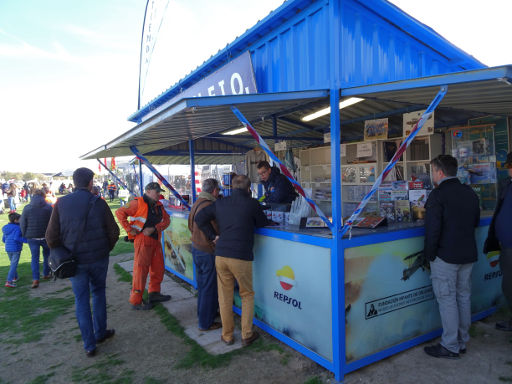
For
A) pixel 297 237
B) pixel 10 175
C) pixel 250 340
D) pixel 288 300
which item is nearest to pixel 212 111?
pixel 297 237

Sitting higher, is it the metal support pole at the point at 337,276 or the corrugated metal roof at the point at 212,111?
the corrugated metal roof at the point at 212,111

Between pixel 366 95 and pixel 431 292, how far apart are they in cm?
208

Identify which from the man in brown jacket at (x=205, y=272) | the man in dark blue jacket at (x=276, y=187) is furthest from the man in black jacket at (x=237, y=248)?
the man in dark blue jacket at (x=276, y=187)

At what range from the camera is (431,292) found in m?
3.43

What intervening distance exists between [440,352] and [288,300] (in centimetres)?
144

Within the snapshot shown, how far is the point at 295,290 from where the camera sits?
3.28 meters

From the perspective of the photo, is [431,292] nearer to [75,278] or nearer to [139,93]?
[75,278]

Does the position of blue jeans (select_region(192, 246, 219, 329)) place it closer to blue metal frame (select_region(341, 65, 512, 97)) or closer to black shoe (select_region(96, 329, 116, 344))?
black shoe (select_region(96, 329, 116, 344))

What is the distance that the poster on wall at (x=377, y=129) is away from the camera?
4294mm

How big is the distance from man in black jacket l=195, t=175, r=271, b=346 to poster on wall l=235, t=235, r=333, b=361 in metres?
0.26

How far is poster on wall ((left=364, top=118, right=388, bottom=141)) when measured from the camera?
4294mm

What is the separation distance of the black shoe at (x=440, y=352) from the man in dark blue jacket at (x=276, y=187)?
228 cm

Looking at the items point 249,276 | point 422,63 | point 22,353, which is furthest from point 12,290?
point 422,63

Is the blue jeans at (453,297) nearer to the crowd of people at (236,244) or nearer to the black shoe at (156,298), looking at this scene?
the crowd of people at (236,244)
